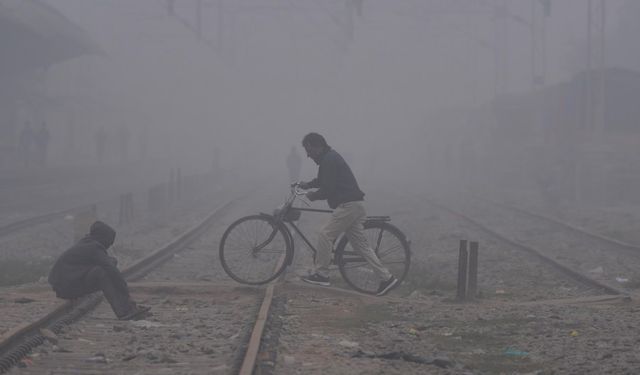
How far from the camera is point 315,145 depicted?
7.68 meters

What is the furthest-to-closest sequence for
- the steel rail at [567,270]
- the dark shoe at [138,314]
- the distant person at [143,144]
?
the distant person at [143,144] → the steel rail at [567,270] → the dark shoe at [138,314]

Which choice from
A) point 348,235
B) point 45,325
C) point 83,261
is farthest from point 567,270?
point 45,325

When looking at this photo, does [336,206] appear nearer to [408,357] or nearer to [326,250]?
[326,250]

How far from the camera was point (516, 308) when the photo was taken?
23.7 feet

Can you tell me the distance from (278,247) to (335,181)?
104 cm

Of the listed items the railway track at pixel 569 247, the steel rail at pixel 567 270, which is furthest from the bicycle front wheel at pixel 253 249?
the railway track at pixel 569 247

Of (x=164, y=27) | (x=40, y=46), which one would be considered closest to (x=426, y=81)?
(x=164, y=27)

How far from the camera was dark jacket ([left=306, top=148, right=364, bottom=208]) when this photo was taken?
7.65 meters

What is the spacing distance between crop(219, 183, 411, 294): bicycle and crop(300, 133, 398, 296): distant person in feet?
0.58

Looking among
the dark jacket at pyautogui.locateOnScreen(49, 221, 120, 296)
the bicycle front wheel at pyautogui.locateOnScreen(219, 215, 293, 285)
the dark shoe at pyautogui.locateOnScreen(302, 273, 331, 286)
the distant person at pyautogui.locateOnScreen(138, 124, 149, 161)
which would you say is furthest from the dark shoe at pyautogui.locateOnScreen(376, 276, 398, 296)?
the distant person at pyautogui.locateOnScreen(138, 124, 149, 161)

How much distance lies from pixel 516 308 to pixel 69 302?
13.2 feet

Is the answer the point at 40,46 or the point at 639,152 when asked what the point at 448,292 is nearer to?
the point at 639,152

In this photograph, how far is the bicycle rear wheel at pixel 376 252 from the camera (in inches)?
317

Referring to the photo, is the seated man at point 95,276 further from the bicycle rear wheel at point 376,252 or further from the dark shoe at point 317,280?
the bicycle rear wheel at point 376,252
